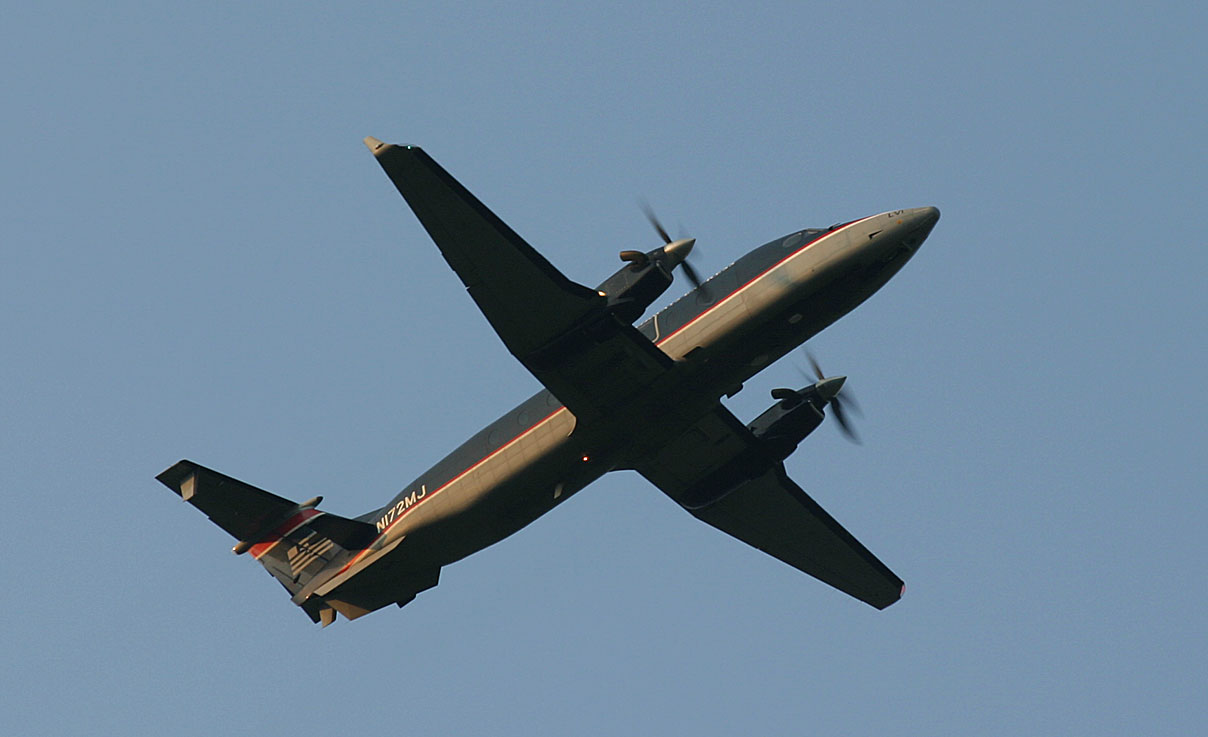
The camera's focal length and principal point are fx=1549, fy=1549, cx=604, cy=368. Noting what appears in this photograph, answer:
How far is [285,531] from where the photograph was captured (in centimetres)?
4322

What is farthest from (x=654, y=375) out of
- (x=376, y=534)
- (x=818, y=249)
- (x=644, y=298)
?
(x=376, y=534)

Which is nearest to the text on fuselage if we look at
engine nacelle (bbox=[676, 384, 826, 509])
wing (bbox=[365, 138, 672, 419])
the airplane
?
the airplane

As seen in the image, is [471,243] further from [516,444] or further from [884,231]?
[884,231]

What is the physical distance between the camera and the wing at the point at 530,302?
3469 cm

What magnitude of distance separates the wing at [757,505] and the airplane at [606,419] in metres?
0.05

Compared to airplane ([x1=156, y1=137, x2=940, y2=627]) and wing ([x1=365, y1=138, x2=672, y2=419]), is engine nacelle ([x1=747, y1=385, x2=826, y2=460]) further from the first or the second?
wing ([x1=365, y1=138, x2=672, y2=419])

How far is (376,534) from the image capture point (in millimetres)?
42219

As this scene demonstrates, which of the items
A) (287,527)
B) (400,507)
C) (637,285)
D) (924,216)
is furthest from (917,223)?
(287,527)

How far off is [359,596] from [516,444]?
672cm

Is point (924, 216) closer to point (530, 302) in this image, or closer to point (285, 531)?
point (530, 302)

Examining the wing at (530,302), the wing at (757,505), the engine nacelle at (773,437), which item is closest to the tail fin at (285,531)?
the wing at (530,302)

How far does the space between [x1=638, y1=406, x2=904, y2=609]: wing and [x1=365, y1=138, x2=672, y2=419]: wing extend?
4025 millimetres

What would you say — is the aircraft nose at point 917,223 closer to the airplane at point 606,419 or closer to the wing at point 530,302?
the airplane at point 606,419

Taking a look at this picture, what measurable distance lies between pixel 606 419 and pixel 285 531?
1034 centimetres
